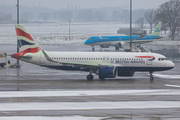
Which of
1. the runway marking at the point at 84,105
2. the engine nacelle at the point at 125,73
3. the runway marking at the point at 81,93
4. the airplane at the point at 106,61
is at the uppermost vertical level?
the airplane at the point at 106,61

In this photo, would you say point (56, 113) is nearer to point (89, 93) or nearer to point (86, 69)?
point (89, 93)

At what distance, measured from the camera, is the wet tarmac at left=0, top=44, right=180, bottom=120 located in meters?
19.2

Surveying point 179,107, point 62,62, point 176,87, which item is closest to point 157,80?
point 176,87

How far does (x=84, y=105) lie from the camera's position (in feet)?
70.4

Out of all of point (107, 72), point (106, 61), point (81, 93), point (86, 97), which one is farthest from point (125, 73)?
point (86, 97)

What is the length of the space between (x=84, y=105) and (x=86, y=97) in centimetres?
288

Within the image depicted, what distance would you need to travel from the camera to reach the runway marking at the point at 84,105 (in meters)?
20.5

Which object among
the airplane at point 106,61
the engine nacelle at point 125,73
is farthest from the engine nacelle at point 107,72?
the engine nacelle at point 125,73

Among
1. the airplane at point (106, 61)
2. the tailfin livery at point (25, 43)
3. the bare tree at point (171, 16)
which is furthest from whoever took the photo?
the bare tree at point (171, 16)

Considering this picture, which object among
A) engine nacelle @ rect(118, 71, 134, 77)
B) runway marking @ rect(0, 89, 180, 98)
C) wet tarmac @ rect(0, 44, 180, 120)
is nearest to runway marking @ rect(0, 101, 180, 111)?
wet tarmac @ rect(0, 44, 180, 120)

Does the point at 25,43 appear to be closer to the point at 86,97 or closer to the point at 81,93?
the point at 81,93

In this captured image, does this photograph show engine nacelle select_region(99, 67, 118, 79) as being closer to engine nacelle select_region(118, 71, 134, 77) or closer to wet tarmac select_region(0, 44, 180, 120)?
wet tarmac select_region(0, 44, 180, 120)

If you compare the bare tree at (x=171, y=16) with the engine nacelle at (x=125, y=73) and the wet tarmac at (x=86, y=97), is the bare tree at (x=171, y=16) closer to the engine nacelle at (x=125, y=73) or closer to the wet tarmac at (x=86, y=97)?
the wet tarmac at (x=86, y=97)

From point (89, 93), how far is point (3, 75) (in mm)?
13576
